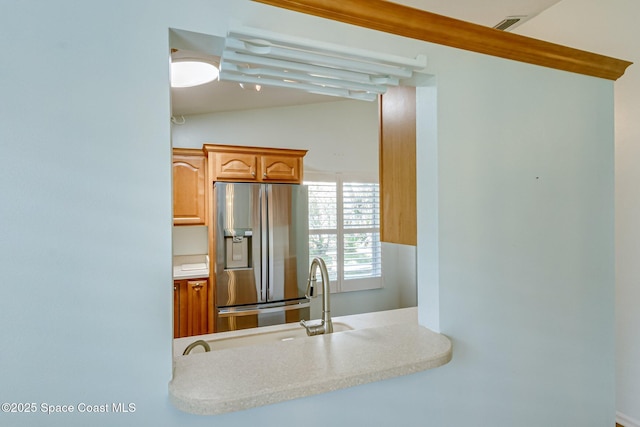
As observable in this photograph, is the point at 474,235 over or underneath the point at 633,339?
over

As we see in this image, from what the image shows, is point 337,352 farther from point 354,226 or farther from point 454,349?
point 354,226

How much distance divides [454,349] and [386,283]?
335 cm

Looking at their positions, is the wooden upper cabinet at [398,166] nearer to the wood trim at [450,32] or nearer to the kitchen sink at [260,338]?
the wood trim at [450,32]

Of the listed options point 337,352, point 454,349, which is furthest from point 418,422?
point 337,352

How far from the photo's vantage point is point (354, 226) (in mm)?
4316

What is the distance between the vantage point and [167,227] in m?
0.89

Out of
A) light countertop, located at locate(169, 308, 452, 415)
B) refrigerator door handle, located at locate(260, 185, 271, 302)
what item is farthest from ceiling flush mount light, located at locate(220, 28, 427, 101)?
refrigerator door handle, located at locate(260, 185, 271, 302)

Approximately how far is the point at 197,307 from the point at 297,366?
2.60 meters

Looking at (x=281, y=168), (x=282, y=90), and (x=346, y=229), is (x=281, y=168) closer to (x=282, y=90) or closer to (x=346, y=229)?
(x=282, y=90)

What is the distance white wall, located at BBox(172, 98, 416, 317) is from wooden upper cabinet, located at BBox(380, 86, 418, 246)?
2.63 m

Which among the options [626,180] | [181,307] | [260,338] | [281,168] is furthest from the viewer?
[281,168]

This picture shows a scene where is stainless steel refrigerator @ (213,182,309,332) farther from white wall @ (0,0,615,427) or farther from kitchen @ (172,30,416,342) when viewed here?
white wall @ (0,0,615,427)

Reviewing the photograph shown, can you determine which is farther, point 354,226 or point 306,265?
point 354,226

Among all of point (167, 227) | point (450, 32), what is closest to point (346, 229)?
point (450, 32)
